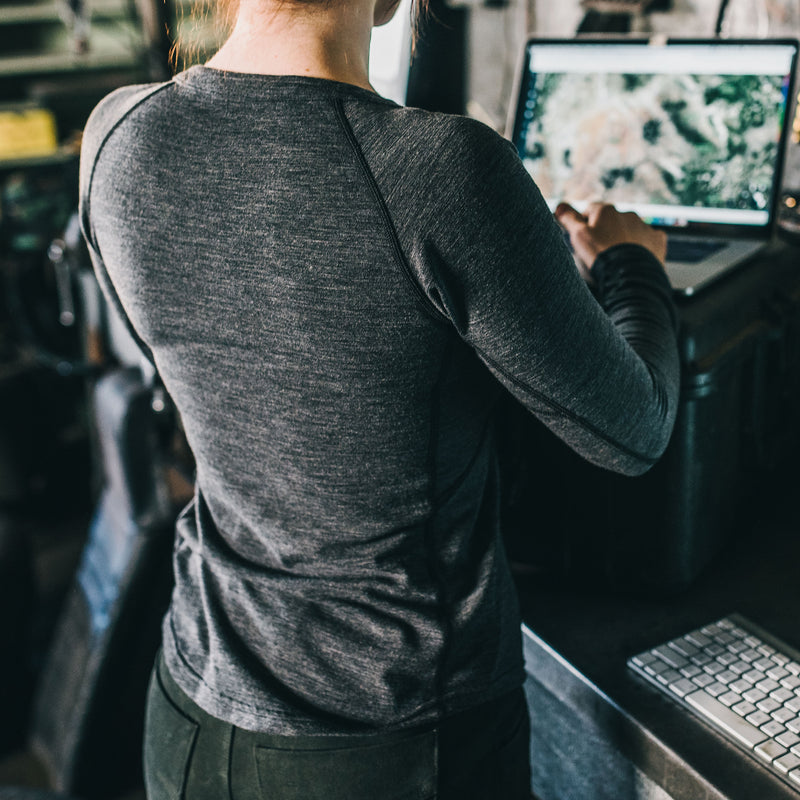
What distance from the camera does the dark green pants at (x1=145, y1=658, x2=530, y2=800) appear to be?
0.67 meters

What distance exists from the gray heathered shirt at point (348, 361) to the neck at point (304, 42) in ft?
0.08

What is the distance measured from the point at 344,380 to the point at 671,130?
725mm

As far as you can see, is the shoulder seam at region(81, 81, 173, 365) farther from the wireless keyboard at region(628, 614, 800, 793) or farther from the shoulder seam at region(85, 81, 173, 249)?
the wireless keyboard at region(628, 614, 800, 793)

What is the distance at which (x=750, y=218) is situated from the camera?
3.55 feet

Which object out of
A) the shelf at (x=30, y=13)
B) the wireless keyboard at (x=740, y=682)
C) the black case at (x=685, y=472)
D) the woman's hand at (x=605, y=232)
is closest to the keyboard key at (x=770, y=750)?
the wireless keyboard at (x=740, y=682)

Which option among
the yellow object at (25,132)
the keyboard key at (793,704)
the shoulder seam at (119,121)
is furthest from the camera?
the yellow object at (25,132)

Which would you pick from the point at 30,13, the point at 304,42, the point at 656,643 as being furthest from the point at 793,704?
the point at 30,13

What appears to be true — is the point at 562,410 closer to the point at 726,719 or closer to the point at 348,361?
the point at 348,361

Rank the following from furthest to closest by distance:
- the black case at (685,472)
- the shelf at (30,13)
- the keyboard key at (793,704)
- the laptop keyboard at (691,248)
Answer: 1. the shelf at (30,13)
2. the laptop keyboard at (691,248)
3. the black case at (685,472)
4. the keyboard key at (793,704)

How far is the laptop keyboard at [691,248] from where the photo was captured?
3.33 ft

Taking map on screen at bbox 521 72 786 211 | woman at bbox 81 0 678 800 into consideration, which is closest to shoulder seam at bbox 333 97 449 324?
woman at bbox 81 0 678 800

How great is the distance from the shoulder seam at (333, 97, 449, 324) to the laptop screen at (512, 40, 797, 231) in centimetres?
68

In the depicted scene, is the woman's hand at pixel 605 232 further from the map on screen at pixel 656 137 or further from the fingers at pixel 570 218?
the map on screen at pixel 656 137

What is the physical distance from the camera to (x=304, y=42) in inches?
23.3
